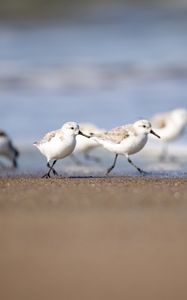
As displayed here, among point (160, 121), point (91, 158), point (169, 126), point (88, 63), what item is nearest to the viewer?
point (91, 158)

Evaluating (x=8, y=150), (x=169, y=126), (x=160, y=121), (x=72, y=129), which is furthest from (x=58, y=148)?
(x=160, y=121)

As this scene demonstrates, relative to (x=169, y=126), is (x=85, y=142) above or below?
below

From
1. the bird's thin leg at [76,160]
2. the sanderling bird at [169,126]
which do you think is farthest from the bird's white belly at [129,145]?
the sanderling bird at [169,126]

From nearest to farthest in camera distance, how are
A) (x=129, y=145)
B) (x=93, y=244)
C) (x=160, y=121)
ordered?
(x=93, y=244), (x=129, y=145), (x=160, y=121)

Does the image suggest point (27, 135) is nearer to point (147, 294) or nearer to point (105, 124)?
point (105, 124)

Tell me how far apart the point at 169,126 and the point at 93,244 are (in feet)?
21.6

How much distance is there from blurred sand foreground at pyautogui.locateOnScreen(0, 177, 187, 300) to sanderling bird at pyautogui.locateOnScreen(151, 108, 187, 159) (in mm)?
4038

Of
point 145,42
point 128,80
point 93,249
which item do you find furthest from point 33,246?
point 145,42

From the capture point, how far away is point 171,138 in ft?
39.5

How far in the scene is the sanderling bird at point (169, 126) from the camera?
39.4 feet

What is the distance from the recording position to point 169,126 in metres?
12.1

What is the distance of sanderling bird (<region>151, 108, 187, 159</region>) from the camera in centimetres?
1202

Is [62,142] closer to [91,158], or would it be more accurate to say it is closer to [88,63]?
[91,158]

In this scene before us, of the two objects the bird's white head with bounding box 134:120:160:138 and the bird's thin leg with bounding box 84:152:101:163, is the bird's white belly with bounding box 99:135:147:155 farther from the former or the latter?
the bird's thin leg with bounding box 84:152:101:163
